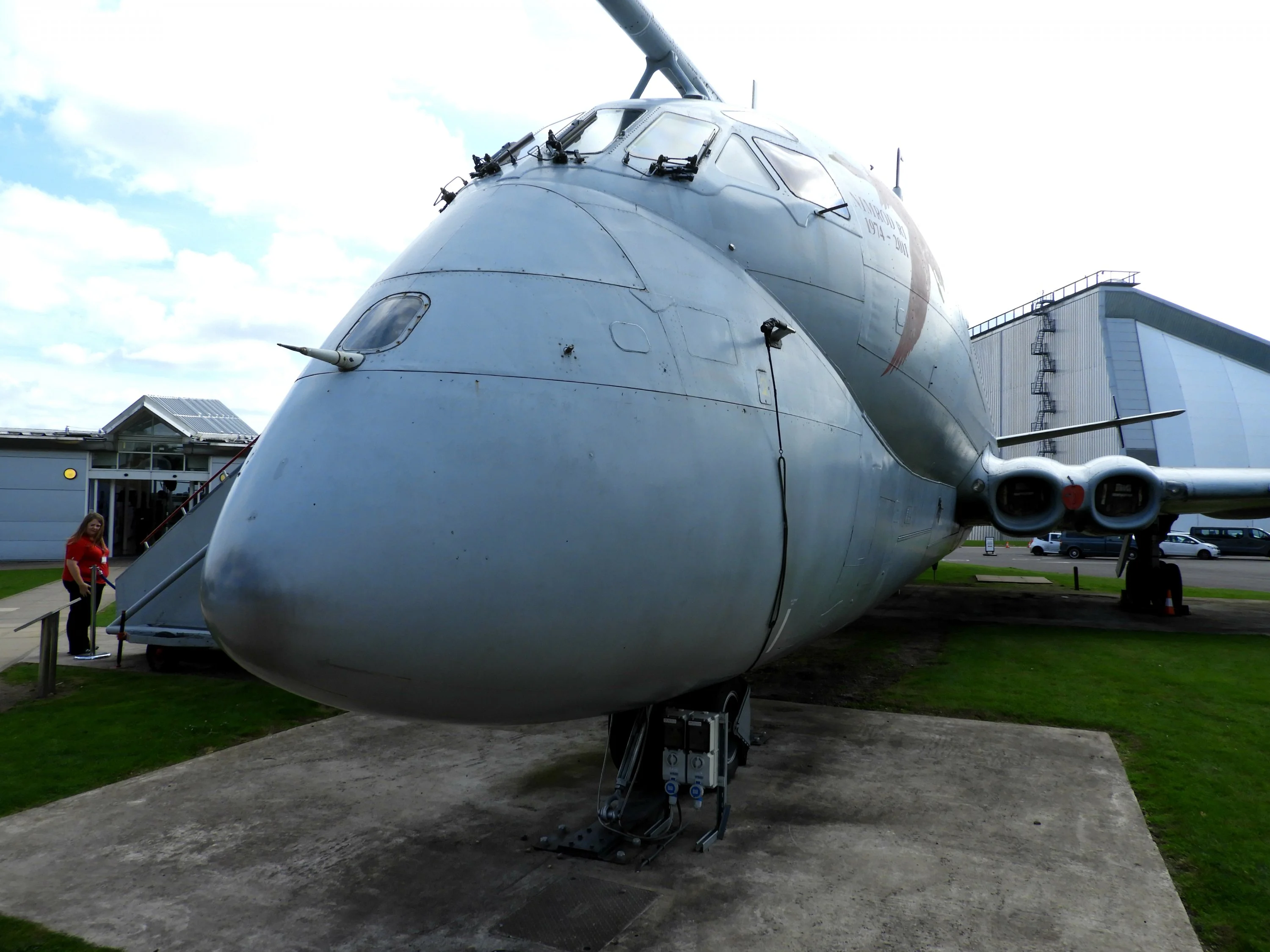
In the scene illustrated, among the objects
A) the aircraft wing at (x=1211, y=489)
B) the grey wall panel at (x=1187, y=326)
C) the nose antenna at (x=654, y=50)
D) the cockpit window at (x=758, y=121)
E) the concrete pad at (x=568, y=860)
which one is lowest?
the concrete pad at (x=568, y=860)

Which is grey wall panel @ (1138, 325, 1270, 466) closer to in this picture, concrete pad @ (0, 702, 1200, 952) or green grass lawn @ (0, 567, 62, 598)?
concrete pad @ (0, 702, 1200, 952)

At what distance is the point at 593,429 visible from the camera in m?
3.08

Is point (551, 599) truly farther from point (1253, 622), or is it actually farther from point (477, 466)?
point (1253, 622)

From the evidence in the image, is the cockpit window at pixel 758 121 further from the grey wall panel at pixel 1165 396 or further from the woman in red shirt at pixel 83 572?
the grey wall panel at pixel 1165 396

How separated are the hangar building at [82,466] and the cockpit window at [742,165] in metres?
23.3

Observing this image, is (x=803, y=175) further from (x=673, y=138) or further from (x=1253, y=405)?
(x=1253, y=405)

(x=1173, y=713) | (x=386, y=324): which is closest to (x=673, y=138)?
(x=386, y=324)

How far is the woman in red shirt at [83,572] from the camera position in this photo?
934 cm

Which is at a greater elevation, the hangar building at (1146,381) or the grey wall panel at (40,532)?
the hangar building at (1146,381)

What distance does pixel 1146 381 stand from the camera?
43031mm

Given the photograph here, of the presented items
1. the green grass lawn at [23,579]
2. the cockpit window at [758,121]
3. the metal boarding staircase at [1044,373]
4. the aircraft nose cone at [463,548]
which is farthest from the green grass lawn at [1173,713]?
the metal boarding staircase at [1044,373]

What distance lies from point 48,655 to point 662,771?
730cm

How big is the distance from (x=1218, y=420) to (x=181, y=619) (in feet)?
165

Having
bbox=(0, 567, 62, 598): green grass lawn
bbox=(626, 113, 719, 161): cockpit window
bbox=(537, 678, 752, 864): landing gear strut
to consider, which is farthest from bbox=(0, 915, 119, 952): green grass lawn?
bbox=(0, 567, 62, 598): green grass lawn
